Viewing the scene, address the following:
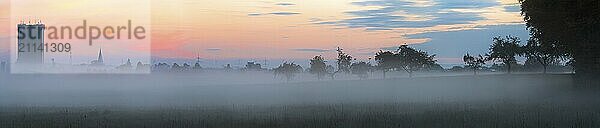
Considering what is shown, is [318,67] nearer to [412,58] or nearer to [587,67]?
[412,58]

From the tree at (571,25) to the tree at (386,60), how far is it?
93.0 metres

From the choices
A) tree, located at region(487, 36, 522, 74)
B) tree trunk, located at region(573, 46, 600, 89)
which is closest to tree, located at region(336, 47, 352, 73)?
tree, located at region(487, 36, 522, 74)

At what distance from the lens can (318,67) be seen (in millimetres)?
166250

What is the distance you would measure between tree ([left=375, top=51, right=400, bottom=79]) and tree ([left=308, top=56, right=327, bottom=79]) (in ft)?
90.3

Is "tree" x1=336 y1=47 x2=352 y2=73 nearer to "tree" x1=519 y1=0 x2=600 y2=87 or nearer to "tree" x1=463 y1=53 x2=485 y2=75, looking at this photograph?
"tree" x1=463 y1=53 x2=485 y2=75

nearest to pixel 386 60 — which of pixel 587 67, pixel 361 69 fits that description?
pixel 361 69

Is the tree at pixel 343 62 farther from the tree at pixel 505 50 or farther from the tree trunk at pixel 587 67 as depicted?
the tree trunk at pixel 587 67

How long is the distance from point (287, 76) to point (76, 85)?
6565cm

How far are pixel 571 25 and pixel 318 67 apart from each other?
135 metres

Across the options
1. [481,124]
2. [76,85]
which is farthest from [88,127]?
[76,85]

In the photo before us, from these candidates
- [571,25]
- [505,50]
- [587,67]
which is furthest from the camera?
[505,50]

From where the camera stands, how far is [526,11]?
36.8m

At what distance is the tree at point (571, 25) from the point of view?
31203mm

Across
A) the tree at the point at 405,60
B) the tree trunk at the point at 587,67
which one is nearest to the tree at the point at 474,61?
the tree at the point at 405,60
